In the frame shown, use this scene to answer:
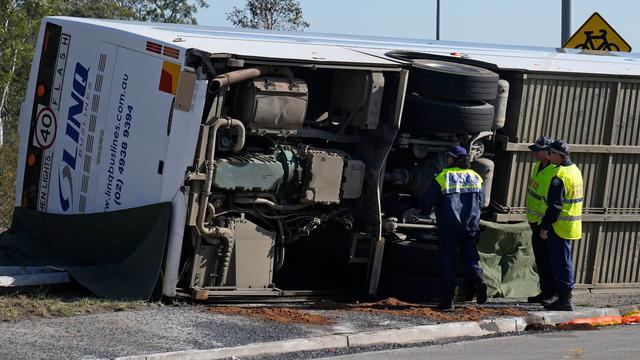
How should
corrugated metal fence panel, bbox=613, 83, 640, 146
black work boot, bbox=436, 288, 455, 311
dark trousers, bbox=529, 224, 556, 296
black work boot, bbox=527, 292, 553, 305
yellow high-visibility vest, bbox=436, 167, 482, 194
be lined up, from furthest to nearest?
corrugated metal fence panel, bbox=613, 83, 640, 146, black work boot, bbox=527, 292, 553, 305, dark trousers, bbox=529, 224, 556, 296, black work boot, bbox=436, 288, 455, 311, yellow high-visibility vest, bbox=436, 167, 482, 194

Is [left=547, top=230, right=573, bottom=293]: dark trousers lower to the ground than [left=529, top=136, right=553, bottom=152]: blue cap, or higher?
lower

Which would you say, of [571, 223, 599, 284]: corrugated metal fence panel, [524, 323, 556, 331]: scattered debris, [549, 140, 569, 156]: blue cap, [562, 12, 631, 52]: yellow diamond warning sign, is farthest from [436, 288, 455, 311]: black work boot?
[562, 12, 631, 52]: yellow diamond warning sign

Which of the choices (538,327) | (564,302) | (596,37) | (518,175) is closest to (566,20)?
(596,37)

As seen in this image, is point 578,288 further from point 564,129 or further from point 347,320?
point 347,320

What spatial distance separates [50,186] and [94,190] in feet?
3.03

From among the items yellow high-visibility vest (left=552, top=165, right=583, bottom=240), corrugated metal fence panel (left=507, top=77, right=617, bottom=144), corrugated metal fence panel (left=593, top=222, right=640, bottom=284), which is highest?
corrugated metal fence panel (left=507, top=77, right=617, bottom=144)

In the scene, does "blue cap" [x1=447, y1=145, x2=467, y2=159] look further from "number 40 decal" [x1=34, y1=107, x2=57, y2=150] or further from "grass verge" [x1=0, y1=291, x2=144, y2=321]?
"number 40 decal" [x1=34, y1=107, x2=57, y2=150]

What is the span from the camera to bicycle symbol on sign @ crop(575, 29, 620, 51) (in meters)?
17.9

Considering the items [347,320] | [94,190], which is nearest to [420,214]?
[347,320]

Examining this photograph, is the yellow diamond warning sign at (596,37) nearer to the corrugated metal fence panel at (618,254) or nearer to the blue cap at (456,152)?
the corrugated metal fence panel at (618,254)

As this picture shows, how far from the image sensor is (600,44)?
18.1 metres

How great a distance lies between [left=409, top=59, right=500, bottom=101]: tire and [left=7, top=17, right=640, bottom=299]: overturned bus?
0.02 meters

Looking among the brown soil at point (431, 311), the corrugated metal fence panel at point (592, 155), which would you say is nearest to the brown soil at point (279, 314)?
the brown soil at point (431, 311)

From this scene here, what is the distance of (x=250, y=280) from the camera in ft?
37.1
